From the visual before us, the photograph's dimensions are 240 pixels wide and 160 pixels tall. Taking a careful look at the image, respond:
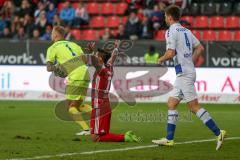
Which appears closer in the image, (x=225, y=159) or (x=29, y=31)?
(x=225, y=159)

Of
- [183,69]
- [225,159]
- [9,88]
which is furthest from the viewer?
[9,88]

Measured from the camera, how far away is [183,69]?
12445mm

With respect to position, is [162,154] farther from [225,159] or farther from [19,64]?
[19,64]

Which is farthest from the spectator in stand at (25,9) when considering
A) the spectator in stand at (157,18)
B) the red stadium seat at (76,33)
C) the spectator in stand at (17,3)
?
the spectator in stand at (157,18)

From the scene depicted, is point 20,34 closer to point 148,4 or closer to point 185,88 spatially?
point 148,4

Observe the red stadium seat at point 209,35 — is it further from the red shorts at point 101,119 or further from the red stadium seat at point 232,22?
the red shorts at point 101,119

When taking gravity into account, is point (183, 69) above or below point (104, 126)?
above

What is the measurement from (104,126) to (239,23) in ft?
51.2

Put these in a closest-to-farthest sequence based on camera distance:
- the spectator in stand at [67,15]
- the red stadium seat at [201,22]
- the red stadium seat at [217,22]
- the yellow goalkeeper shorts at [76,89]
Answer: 1. the yellow goalkeeper shorts at [76,89]
2. the red stadium seat at [217,22]
3. the red stadium seat at [201,22]
4. the spectator in stand at [67,15]

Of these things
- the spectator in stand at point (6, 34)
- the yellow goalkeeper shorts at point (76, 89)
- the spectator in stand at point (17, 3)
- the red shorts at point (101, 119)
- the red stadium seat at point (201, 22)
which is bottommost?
the red shorts at point (101, 119)

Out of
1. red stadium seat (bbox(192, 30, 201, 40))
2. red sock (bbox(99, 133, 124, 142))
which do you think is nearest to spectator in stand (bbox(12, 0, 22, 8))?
red stadium seat (bbox(192, 30, 201, 40))

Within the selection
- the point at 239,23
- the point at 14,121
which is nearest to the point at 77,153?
the point at 14,121

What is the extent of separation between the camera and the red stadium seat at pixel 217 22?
92.8ft

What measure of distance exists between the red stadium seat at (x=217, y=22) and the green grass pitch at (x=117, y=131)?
247 inches
